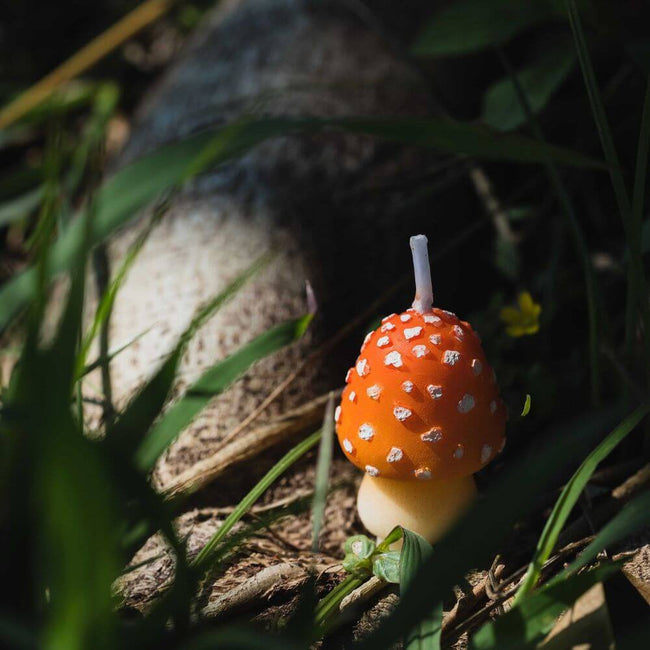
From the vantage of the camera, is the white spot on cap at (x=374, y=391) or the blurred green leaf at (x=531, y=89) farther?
the blurred green leaf at (x=531, y=89)

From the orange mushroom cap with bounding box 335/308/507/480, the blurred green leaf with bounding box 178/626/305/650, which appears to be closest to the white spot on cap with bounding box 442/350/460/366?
the orange mushroom cap with bounding box 335/308/507/480

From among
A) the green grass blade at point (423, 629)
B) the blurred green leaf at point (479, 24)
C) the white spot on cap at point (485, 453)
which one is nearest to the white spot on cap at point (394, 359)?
the white spot on cap at point (485, 453)

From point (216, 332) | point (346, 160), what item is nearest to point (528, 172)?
point (346, 160)

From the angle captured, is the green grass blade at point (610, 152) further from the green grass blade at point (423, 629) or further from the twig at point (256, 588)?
the twig at point (256, 588)

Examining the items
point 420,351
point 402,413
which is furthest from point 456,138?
point 402,413

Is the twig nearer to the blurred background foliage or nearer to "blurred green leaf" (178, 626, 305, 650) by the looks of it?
the blurred background foliage

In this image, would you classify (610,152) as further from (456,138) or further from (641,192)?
(456,138)
